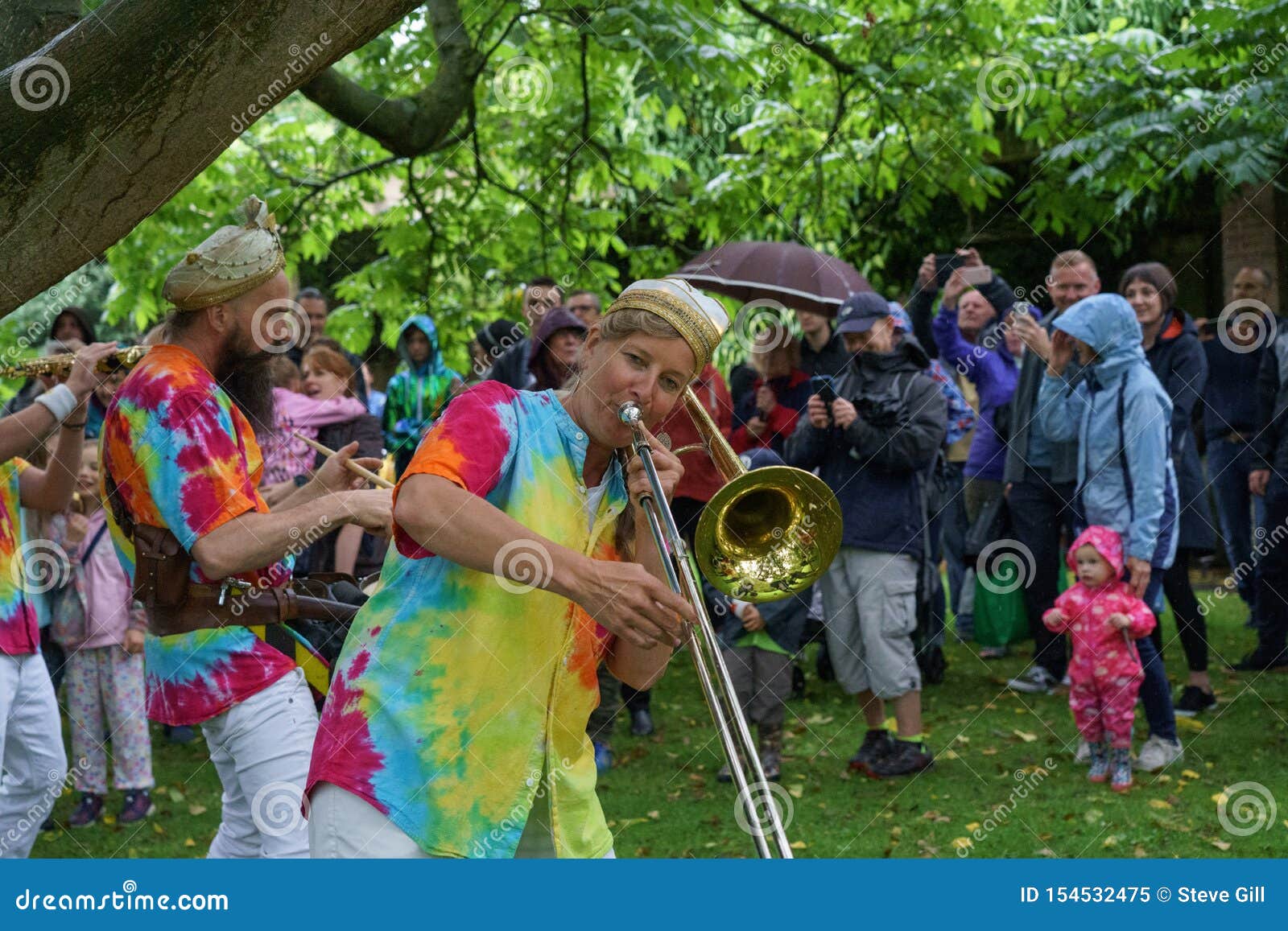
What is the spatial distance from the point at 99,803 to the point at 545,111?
5.40m

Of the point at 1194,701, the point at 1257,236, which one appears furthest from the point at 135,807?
the point at 1257,236

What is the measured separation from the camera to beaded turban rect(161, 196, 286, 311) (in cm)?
375

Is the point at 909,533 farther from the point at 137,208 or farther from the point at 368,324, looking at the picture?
the point at 368,324

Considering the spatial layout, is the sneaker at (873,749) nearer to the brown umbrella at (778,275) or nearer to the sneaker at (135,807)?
the brown umbrella at (778,275)

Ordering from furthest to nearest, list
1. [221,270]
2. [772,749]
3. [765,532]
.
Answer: [772,749]
[221,270]
[765,532]

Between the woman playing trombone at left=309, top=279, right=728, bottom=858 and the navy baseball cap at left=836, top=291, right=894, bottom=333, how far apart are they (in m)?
4.18

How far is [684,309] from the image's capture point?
268cm

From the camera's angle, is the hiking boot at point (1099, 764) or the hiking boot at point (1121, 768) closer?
the hiking boot at point (1121, 768)

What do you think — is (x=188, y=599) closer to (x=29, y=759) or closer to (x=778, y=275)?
(x=29, y=759)

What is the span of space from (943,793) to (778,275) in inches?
142

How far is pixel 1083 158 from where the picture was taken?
9180 millimetres

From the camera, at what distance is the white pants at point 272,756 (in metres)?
3.65

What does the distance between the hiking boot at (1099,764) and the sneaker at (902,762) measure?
704 mm

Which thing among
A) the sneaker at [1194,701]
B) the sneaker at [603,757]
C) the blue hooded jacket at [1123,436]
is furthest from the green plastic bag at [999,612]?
the sneaker at [603,757]
